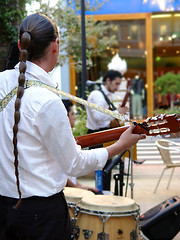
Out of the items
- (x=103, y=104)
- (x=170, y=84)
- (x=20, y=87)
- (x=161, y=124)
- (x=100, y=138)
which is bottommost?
(x=170, y=84)

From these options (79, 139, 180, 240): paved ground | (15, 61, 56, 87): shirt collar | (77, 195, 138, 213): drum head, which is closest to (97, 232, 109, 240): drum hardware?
(77, 195, 138, 213): drum head

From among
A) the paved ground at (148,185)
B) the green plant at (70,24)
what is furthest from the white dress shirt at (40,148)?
the green plant at (70,24)

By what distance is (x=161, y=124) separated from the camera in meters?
1.91

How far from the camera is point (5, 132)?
168 centimetres

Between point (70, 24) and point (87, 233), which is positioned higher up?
point (70, 24)

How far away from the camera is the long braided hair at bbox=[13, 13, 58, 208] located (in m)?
1.60

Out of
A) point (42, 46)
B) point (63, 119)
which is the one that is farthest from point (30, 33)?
point (63, 119)

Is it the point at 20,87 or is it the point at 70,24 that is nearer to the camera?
the point at 20,87

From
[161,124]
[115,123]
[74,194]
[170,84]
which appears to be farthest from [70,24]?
[161,124]

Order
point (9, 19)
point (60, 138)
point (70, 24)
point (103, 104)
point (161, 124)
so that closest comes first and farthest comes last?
point (60, 138) < point (161, 124) < point (103, 104) < point (9, 19) < point (70, 24)

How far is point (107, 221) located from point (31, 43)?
4.82 feet

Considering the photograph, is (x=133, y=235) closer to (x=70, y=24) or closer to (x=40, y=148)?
(x=40, y=148)

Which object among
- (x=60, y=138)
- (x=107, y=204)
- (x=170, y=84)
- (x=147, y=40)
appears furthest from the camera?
(x=147, y=40)

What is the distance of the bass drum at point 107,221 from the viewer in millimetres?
2621
